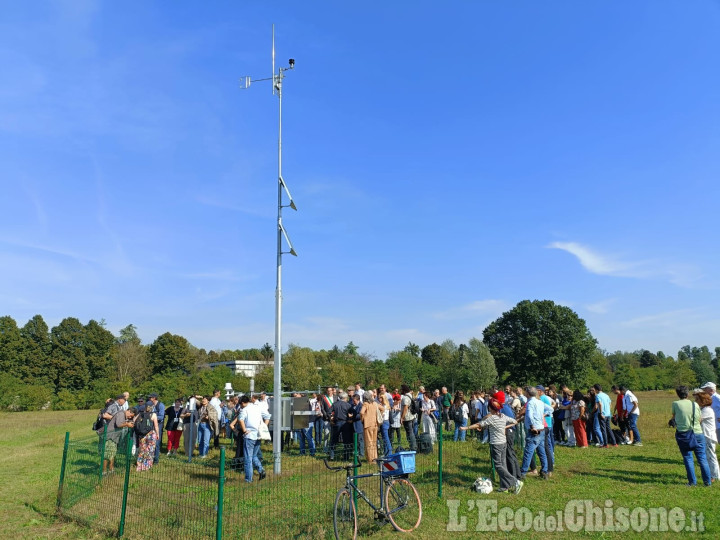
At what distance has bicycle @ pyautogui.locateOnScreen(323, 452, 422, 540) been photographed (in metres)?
7.04

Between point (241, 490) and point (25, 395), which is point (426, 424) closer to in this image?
point (241, 490)

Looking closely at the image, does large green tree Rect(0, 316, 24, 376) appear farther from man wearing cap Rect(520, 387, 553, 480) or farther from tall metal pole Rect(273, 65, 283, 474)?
man wearing cap Rect(520, 387, 553, 480)

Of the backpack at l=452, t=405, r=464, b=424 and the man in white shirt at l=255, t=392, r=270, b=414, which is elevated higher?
the man in white shirt at l=255, t=392, r=270, b=414

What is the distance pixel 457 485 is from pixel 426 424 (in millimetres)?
6534

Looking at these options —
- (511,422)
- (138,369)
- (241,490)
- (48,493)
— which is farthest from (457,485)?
(138,369)

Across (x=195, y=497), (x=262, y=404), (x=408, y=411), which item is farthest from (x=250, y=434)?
(x=408, y=411)

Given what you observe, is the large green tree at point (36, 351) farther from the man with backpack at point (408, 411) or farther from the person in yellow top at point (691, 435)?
the person in yellow top at point (691, 435)

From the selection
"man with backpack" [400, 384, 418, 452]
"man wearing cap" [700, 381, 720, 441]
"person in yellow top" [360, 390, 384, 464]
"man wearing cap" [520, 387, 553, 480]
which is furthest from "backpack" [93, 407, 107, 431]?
"man wearing cap" [700, 381, 720, 441]

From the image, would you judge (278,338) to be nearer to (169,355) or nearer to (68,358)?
(68,358)

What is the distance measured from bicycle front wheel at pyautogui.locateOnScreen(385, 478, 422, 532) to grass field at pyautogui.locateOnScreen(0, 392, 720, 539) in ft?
0.60

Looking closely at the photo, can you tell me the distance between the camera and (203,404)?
15.6m

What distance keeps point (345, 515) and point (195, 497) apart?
8.59 ft

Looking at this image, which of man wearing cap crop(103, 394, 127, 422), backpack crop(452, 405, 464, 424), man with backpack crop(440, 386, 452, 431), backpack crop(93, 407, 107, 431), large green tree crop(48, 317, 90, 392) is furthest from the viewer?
large green tree crop(48, 317, 90, 392)

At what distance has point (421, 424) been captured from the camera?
56.0 ft
